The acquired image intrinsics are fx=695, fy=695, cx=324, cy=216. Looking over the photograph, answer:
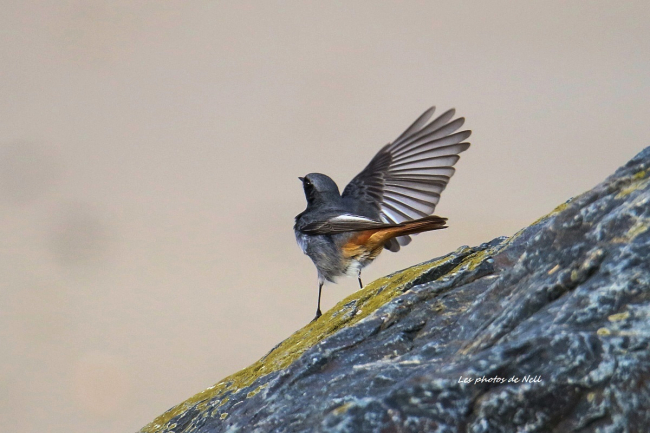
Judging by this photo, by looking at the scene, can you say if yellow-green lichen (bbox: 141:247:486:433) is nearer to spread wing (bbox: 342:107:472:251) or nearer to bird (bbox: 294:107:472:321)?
bird (bbox: 294:107:472:321)

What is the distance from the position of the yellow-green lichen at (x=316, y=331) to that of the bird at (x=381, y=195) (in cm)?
180

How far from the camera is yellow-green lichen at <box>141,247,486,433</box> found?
12.7ft

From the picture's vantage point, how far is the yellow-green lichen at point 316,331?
3.88 metres

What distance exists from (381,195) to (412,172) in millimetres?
434

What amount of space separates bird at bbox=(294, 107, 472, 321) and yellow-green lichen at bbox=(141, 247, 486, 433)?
5.89ft

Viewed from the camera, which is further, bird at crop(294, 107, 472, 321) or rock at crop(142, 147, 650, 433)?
bird at crop(294, 107, 472, 321)

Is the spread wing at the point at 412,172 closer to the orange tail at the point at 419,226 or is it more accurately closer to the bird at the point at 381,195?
the bird at the point at 381,195

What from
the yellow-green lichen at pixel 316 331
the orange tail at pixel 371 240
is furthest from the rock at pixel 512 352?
the orange tail at pixel 371 240

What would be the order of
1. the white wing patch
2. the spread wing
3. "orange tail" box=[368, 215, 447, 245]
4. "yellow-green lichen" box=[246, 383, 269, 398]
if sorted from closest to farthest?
"yellow-green lichen" box=[246, 383, 269, 398] → "orange tail" box=[368, 215, 447, 245] → the white wing patch → the spread wing

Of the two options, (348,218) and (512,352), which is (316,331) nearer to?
(512,352)

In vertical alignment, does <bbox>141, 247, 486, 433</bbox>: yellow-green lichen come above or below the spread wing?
below

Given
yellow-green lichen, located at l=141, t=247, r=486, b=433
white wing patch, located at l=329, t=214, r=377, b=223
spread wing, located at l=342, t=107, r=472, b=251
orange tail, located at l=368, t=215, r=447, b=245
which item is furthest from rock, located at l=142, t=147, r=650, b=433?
spread wing, located at l=342, t=107, r=472, b=251

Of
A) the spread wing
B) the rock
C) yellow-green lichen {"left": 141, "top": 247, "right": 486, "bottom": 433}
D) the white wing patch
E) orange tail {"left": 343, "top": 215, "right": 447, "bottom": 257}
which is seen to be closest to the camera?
the rock

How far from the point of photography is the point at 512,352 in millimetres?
2387
